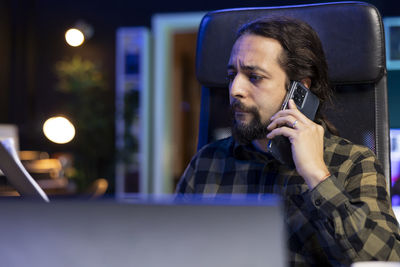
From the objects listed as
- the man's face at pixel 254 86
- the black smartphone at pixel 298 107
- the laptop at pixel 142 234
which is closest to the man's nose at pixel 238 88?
the man's face at pixel 254 86

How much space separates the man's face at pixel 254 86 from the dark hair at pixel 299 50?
2 centimetres

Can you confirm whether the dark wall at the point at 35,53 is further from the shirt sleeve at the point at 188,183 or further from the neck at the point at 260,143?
the neck at the point at 260,143

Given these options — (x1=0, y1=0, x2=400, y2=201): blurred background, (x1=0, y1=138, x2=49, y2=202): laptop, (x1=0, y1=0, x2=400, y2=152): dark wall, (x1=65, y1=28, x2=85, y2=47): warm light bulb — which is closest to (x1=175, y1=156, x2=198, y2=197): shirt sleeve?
(x1=0, y1=138, x2=49, y2=202): laptop

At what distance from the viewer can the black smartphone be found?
1051mm

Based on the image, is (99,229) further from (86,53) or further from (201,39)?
(86,53)

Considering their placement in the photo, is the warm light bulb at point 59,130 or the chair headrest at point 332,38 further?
the warm light bulb at point 59,130

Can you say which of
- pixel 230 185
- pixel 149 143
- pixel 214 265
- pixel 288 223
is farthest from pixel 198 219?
pixel 149 143

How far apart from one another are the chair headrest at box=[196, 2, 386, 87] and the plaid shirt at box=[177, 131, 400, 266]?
179 millimetres

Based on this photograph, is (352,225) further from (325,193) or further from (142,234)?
(142,234)

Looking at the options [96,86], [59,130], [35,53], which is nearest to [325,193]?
[96,86]

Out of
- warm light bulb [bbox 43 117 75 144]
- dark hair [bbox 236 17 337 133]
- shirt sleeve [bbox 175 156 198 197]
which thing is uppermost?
dark hair [bbox 236 17 337 133]

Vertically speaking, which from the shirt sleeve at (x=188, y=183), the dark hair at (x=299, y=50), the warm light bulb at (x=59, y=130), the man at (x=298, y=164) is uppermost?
the dark hair at (x=299, y=50)

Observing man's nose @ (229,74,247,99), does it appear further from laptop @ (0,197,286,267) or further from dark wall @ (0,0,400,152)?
dark wall @ (0,0,400,152)

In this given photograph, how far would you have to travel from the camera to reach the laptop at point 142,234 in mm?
383
